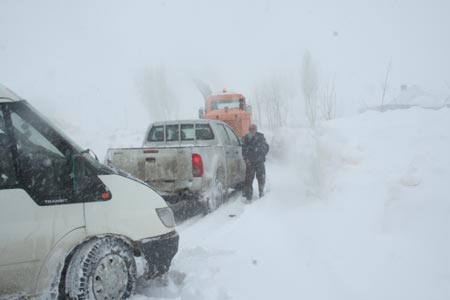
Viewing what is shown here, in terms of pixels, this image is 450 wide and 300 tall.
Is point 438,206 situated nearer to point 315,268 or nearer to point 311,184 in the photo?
point 315,268

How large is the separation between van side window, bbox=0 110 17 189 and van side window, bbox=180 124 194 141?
202 inches

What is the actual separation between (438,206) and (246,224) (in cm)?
266

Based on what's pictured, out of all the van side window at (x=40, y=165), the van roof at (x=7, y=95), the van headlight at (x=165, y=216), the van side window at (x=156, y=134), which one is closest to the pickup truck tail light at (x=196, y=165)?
the van side window at (x=156, y=134)

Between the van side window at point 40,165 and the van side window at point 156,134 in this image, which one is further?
the van side window at point 156,134

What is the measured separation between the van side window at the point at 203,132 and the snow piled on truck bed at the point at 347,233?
2002 millimetres

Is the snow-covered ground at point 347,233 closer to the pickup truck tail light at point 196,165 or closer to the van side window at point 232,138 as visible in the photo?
the pickup truck tail light at point 196,165

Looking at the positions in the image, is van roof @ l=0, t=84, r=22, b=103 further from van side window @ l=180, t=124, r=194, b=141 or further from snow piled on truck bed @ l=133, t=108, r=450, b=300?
van side window @ l=180, t=124, r=194, b=141

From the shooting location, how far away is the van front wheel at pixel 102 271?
277 cm

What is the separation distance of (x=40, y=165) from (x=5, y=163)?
25 centimetres

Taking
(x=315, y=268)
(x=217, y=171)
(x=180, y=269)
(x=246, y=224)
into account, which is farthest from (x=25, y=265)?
(x=217, y=171)

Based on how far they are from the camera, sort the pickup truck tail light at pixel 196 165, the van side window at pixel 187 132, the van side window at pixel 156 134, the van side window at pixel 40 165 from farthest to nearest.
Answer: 1. the van side window at pixel 156 134
2. the van side window at pixel 187 132
3. the pickup truck tail light at pixel 196 165
4. the van side window at pixel 40 165

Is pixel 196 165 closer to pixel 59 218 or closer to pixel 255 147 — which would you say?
pixel 255 147

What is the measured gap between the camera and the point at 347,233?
4.07m

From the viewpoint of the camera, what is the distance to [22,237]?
8.66 feet
